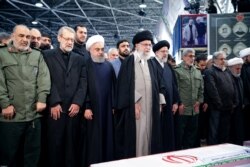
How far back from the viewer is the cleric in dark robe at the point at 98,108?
356cm

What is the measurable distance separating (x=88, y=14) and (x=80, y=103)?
11.5m

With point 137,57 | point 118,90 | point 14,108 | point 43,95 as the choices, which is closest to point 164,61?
point 137,57

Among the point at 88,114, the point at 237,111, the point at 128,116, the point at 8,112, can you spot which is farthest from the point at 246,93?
the point at 8,112

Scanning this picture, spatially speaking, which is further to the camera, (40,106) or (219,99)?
(219,99)

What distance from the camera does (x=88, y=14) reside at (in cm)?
1441

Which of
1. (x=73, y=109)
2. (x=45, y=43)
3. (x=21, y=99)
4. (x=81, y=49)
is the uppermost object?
(x=45, y=43)

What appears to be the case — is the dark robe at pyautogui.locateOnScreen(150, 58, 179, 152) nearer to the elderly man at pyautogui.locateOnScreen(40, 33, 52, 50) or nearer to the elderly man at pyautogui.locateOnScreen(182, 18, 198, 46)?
the elderly man at pyautogui.locateOnScreen(40, 33, 52, 50)

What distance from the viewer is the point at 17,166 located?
11.0 feet

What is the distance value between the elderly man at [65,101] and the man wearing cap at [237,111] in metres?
2.91

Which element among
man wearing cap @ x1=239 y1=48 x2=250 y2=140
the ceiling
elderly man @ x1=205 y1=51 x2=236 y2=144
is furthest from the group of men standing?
the ceiling

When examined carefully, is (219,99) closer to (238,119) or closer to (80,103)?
(238,119)

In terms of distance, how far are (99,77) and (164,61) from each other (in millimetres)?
1149

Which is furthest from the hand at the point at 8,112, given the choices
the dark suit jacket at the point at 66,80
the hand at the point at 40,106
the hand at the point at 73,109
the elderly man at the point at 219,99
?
the elderly man at the point at 219,99

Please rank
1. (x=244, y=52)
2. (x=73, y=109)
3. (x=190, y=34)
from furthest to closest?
1. (x=190, y=34)
2. (x=244, y=52)
3. (x=73, y=109)
